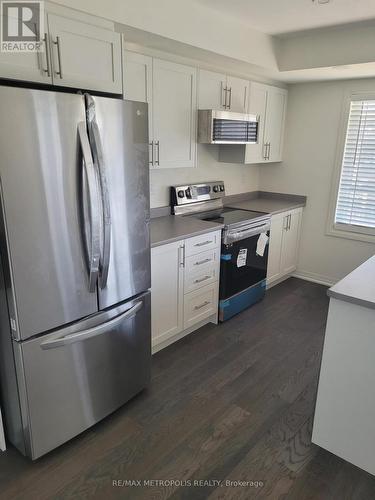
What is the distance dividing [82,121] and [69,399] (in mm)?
1391

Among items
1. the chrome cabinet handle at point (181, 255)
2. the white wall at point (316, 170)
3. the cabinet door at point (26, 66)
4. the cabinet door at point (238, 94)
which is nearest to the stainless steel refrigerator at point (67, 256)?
the cabinet door at point (26, 66)

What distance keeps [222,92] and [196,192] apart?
92cm

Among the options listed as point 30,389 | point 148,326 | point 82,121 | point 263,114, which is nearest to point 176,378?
point 148,326

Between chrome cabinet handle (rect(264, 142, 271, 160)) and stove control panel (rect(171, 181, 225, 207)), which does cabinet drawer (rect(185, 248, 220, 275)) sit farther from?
chrome cabinet handle (rect(264, 142, 271, 160))

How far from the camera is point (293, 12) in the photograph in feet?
8.46

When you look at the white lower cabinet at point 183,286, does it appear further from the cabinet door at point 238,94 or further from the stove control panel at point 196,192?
the cabinet door at point 238,94

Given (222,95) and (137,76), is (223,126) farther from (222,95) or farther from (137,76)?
(137,76)

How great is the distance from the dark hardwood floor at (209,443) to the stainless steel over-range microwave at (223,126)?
1769 millimetres

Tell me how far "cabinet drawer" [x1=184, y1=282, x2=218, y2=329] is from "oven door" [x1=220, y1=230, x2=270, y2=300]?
104 mm

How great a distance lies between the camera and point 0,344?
1797 millimetres

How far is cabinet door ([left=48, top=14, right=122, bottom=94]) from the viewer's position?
175 centimetres

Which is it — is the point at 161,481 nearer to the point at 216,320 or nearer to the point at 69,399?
the point at 69,399

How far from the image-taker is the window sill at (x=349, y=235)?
12.8ft

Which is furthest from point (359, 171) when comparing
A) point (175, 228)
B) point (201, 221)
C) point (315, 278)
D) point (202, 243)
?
point (175, 228)
